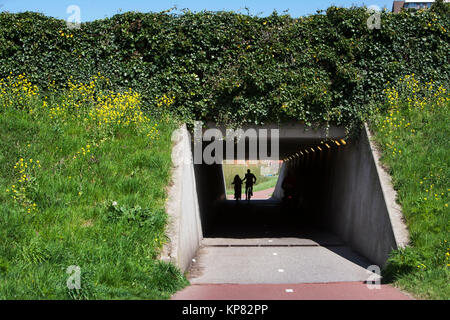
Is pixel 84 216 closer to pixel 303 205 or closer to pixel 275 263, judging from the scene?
pixel 275 263

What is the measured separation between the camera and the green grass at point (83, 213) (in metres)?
5.98

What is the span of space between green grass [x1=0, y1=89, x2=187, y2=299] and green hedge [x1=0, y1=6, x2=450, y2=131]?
177 cm

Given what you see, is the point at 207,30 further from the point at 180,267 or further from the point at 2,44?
the point at 180,267

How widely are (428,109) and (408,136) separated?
1.45 m

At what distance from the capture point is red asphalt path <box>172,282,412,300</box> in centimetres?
659

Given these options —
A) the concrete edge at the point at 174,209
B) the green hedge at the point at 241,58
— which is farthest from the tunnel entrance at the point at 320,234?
the green hedge at the point at 241,58

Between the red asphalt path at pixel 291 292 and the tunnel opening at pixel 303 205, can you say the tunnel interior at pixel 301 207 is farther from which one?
the red asphalt path at pixel 291 292

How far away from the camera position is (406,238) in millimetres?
8219

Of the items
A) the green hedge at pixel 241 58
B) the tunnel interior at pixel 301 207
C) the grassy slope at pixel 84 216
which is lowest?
the tunnel interior at pixel 301 207

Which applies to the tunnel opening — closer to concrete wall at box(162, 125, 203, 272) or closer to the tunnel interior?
the tunnel interior

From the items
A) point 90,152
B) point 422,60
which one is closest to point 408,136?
point 422,60

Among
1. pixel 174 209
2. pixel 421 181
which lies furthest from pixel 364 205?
pixel 174 209
